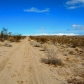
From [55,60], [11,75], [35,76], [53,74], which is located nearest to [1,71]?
[11,75]

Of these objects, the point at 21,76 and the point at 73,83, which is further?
the point at 21,76

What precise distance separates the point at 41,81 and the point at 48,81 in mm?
360

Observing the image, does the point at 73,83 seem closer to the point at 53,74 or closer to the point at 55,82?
the point at 55,82

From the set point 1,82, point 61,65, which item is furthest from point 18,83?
point 61,65

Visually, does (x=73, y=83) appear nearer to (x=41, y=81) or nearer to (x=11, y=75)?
(x=41, y=81)

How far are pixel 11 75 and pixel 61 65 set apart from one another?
4.87 meters

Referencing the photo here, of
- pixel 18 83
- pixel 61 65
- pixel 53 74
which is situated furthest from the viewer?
pixel 61 65

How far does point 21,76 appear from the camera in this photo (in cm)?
1082

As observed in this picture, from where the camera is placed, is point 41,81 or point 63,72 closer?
point 41,81

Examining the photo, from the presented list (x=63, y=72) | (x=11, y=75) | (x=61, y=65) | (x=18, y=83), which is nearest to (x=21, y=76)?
(x=11, y=75)

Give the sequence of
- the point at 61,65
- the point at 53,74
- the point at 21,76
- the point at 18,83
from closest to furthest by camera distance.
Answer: the point at 18,83 < the point at 21,76 < the point at 53,74 < the point at 61,65

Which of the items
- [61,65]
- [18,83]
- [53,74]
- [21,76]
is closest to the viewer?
[18,83]

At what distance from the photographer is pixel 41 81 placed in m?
9.83

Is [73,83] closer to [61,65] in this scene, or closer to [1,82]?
[1,82]
